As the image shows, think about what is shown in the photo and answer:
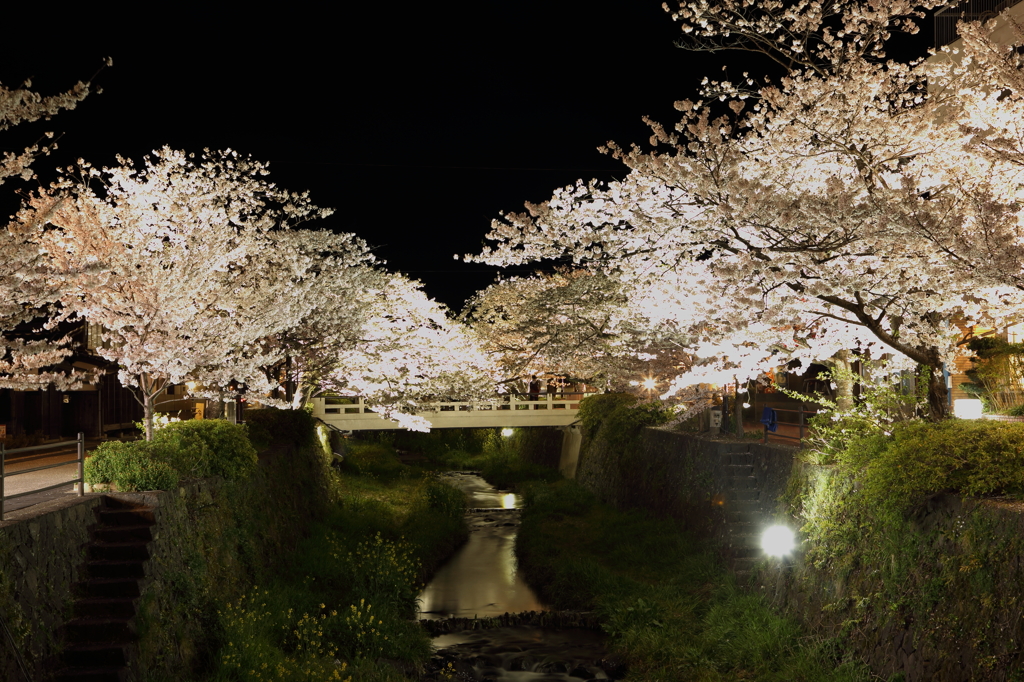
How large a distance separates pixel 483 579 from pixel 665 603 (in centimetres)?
663

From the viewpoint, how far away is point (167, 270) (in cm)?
1555

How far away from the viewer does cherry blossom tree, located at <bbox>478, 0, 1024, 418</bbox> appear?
10.3 meters

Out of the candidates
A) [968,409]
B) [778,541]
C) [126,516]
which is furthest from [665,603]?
[126,516]

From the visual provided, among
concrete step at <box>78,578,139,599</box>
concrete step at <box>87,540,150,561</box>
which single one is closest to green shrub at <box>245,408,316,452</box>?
concrete step at <box>87,540,150,561</box>

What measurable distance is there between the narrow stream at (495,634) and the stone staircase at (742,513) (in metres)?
3.35

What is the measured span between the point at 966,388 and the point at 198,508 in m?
16.7

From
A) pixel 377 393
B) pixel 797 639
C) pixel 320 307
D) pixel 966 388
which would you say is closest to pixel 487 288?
pixel 377 393

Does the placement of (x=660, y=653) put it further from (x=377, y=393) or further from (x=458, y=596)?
(x=377, y=393)

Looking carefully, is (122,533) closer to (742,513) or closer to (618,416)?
(742,513)

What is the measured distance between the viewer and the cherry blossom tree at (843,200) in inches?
404

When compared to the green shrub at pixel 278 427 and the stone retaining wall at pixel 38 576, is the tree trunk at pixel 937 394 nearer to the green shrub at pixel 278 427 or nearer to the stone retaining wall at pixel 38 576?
the stone retaining wall at pixel 38 576

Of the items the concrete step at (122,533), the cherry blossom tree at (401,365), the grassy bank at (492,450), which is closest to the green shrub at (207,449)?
the concrete step at (122,533)

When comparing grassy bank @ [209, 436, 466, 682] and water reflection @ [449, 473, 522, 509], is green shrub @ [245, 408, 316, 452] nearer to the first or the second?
grassy bank @ [209, 436, 466, 682]

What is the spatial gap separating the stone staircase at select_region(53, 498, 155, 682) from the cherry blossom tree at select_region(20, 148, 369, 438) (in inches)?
135
